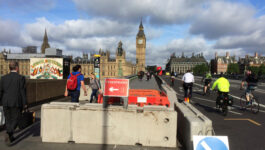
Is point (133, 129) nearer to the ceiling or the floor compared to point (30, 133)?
nearer to the ceiling

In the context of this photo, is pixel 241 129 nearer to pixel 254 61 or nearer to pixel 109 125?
pixel 109 125

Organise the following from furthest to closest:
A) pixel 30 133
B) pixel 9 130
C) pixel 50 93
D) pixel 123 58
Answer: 1. pixel 123 58
2. pixel 50 93
3. pixel 30 133
4. pixel 9 130

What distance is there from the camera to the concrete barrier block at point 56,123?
496cm

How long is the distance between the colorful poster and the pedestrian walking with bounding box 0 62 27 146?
1307 centimetres

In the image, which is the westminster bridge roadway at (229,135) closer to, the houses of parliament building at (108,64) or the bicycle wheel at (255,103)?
the bicycle wheel at (255,103)

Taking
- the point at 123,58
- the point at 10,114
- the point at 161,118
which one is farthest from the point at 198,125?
the point at 123,58

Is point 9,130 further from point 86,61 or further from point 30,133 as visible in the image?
point 86,61

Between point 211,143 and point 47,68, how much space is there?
1722cm

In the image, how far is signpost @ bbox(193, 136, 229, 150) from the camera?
379 centimetres

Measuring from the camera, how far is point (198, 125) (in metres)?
4.47

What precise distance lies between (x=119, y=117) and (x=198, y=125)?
6.24ft

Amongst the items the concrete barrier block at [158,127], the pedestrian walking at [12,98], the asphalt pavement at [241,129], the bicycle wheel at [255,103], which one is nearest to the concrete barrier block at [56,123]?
the pedestrian walking at [12,98]

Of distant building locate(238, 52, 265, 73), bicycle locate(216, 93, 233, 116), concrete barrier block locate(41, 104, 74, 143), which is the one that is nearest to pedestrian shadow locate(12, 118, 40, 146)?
concrete barrier block locate(41, 104, 74, 143)

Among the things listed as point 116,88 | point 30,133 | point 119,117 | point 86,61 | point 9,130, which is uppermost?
point 86,61
